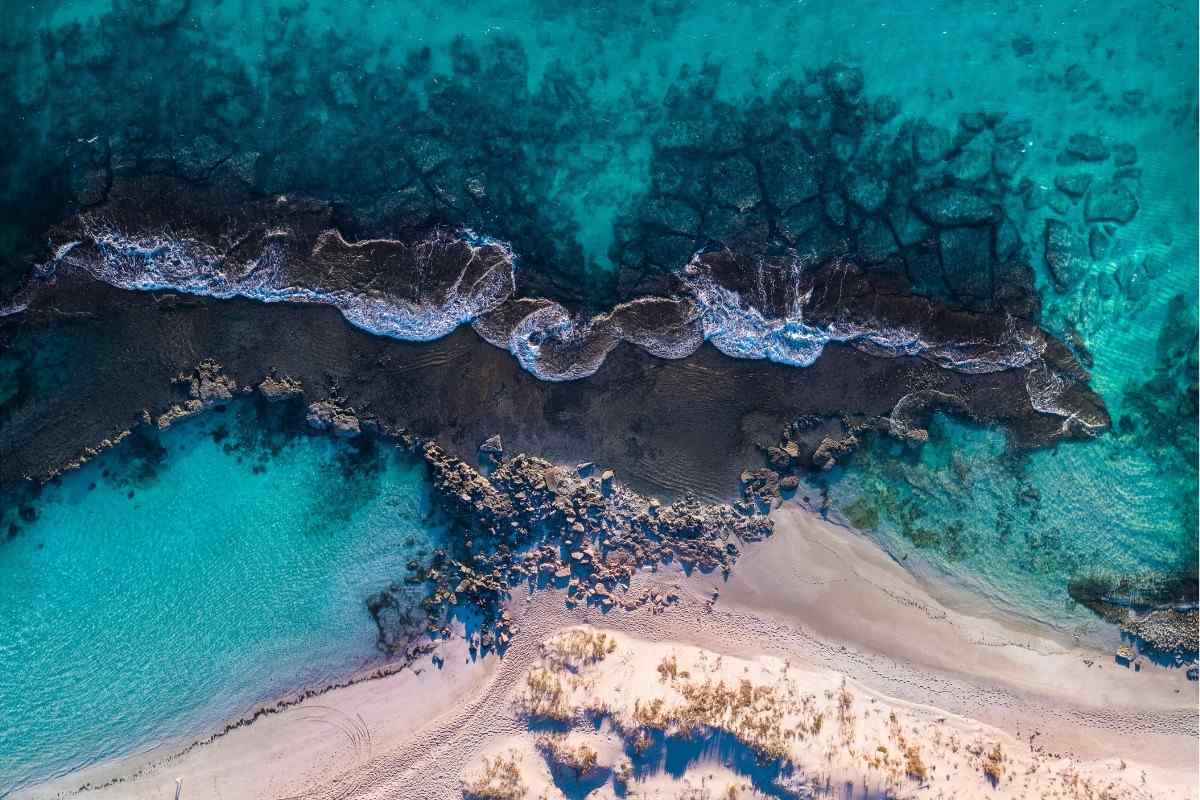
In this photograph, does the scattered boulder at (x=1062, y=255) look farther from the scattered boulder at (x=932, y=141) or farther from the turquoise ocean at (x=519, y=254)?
the scattered boulder at (x=932, y=141)

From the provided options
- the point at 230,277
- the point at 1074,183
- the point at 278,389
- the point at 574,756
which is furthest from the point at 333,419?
the point at 1074,183

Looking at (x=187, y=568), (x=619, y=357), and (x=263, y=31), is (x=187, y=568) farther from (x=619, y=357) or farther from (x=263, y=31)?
(x=263, y=31)

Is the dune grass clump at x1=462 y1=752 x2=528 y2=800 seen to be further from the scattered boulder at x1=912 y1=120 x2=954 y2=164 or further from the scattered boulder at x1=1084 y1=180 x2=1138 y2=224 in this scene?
the scattered boulder at x1=1084 y1=180 x2=1138 y2=224

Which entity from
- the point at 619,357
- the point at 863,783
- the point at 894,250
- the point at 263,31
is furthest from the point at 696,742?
the point at 263,31

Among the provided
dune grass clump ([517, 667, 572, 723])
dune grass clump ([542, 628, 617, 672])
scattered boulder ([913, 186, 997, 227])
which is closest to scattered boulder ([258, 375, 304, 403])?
dune grass clump ([542, 628, 617, 672])

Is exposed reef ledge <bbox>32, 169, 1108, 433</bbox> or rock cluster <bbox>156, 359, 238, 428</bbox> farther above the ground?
exposed reef ledge <bbox>32, 169, 1108, 433</bbox>
